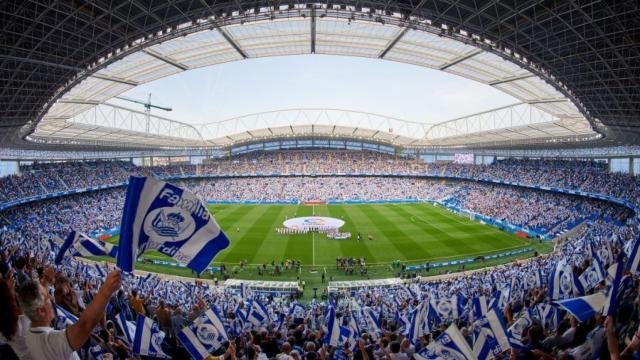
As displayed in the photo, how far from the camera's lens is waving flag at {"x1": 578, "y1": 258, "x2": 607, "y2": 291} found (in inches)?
377

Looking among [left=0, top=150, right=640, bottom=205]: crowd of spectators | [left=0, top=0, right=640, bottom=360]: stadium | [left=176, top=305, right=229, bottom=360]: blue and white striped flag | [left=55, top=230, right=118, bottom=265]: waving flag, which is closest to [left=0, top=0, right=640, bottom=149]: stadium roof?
[left=0, top=0, right=640, bottom=360]: stadium

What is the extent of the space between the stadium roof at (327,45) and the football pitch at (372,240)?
15.3m

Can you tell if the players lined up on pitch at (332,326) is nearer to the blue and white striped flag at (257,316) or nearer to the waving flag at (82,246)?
the blue and white striped flag at (257,316)

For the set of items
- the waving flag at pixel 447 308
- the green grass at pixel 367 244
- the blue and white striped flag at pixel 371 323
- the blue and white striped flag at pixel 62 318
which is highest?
the blue and white striped flag at pixel 62 318

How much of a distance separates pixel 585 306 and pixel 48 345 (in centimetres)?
829

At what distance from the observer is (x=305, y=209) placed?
56.4 meters

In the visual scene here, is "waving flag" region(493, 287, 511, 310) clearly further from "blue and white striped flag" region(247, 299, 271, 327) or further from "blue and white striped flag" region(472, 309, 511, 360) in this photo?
"blue and white striped flag" region(247, 299, 271, 327)

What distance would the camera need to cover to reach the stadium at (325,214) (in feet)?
20.0

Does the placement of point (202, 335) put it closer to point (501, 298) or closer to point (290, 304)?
point (501, 298)

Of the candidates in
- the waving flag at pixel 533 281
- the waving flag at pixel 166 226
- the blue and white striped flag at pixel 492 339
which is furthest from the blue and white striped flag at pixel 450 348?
the waving flag at pixel 533 281

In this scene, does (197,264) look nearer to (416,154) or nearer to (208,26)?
(208,26)

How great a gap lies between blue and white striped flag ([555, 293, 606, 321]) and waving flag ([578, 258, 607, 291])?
3.76 m

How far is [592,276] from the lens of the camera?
32.8 feet

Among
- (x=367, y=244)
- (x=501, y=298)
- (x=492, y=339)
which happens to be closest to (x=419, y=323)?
(x=492, y=339)
